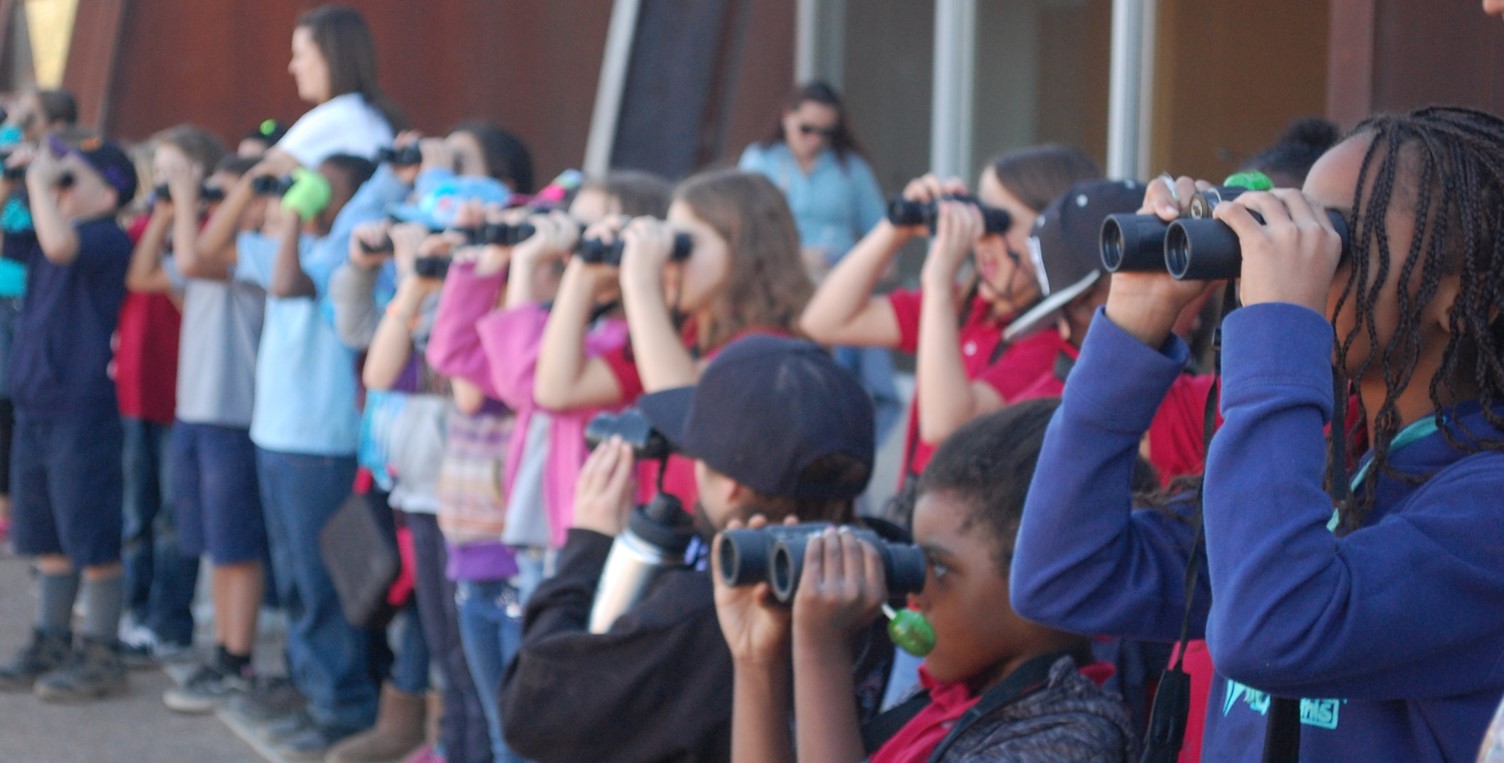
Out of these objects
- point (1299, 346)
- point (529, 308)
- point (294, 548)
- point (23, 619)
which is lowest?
point (23, 619)

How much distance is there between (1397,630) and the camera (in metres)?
1.50

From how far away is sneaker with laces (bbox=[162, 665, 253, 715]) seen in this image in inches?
235

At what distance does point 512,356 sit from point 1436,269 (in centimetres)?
295

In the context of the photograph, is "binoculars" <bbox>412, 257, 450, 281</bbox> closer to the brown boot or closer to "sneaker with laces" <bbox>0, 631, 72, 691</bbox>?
the brown boot

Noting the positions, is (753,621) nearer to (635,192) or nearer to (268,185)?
(635,192)

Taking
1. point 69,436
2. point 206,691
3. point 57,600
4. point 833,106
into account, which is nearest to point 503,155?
point 833,106

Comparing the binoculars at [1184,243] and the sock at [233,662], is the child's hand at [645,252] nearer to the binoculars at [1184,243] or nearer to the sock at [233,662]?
the binoculars at [1184,243]

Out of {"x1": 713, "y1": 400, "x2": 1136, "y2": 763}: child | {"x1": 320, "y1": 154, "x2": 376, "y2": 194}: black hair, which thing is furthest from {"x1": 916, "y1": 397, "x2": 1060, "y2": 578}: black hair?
{"x1": 320, "y1": 154, "x2": 376, "y2": 194}: black hair

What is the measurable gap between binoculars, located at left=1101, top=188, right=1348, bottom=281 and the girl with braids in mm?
24

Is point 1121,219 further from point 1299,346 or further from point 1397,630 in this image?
point 1397,630

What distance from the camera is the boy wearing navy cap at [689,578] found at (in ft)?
8.56

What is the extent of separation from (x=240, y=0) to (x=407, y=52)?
1451mm

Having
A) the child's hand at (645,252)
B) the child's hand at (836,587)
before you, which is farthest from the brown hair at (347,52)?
the child's hand at (836,587)

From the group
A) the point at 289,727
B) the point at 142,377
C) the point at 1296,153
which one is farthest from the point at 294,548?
the point at 1296,153
